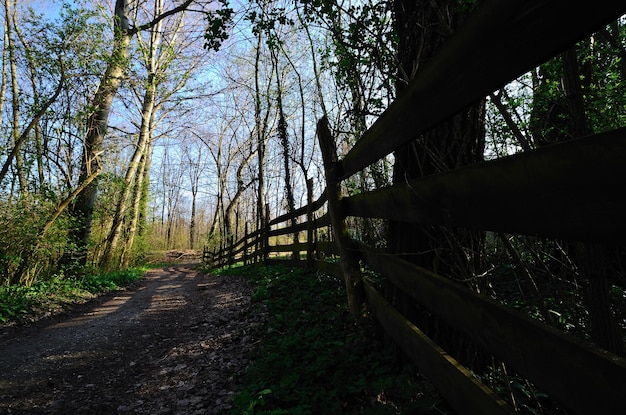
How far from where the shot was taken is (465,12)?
8.86 feet

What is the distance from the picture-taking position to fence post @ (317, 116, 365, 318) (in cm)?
331

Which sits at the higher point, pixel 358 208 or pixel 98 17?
pixel 98 17

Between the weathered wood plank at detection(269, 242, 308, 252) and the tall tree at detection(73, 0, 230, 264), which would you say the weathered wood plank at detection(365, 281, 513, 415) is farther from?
the tall tree at detection(73, 0, 230, 264)

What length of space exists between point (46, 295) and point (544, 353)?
795 centimetres

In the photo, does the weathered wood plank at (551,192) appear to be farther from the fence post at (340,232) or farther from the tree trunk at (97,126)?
the tree trunk at (97,126)

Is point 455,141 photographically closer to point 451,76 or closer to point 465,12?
point 465,12

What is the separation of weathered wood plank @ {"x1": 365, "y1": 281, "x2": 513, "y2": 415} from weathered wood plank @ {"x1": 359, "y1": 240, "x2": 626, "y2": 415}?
6.1 inches

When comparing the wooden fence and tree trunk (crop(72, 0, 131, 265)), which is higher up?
tree trunk (crop(72, 0, 131, 265))

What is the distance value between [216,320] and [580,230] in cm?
528

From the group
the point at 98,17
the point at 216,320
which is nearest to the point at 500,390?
the point at 216,320

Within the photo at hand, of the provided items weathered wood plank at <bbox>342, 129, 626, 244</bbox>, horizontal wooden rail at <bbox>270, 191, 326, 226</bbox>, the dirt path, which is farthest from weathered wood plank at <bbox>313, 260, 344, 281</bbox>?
weathered wood plank at <bbox>342, 129, 626, 244</bbox>

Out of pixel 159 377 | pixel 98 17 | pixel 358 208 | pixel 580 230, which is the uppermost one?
pixel 98 17

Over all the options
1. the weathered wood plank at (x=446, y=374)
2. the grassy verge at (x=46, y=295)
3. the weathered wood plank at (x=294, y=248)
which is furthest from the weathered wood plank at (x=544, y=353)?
the grassy verge at (x=46, y=295)

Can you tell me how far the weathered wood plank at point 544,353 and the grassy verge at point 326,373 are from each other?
61 centimetres
